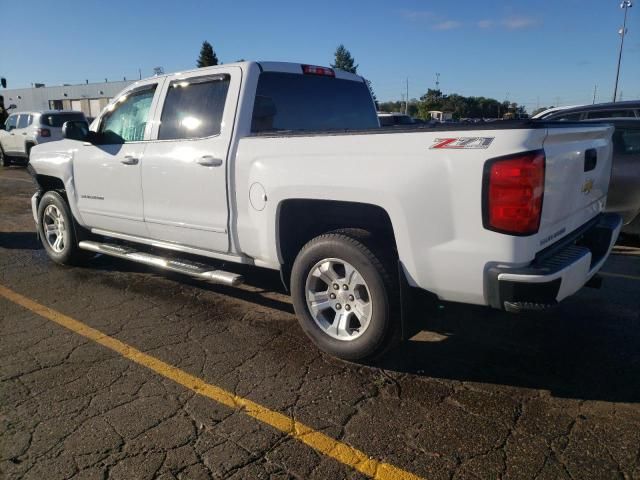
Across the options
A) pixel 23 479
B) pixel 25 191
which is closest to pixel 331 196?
pixel 23 479

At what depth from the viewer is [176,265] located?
14.5ft

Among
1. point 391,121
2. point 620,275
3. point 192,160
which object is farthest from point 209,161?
point 391,121

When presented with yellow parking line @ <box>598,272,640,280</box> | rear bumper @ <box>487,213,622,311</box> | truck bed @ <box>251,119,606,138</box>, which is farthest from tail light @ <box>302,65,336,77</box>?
yellow parking line @ <box>598,272,640,280</box>

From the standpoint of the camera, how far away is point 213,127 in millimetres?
4066

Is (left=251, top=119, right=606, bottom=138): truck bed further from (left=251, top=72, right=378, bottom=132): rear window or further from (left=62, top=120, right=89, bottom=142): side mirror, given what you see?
(left=62, top=120, right=89, bottom=142): side mirror

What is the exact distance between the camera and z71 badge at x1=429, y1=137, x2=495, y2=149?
2.61 metres

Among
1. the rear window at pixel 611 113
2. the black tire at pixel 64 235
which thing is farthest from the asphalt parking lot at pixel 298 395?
the rear window at pixel 611 113

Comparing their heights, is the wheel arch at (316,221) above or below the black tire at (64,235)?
above

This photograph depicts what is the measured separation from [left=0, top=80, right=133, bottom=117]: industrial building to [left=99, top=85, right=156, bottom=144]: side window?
5573cm

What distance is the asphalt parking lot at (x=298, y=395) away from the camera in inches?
96.7

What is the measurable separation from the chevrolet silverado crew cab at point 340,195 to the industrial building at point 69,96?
56.7 meters

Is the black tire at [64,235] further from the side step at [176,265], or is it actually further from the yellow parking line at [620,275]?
the yellow parking line at [620,275]

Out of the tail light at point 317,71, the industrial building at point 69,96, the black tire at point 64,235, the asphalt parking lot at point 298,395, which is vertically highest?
the industrial building at point 69,96

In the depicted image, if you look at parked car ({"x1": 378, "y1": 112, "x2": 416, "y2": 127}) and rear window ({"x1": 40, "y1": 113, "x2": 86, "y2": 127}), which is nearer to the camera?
parked car ({"x1": 378, "y1": 112, "x2": 416, "y2": 127})
